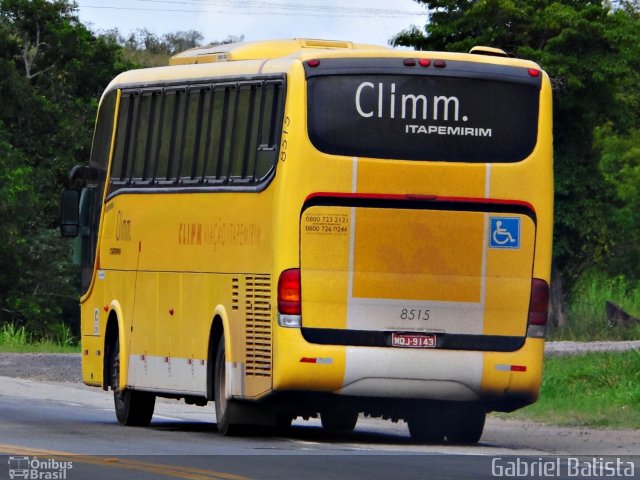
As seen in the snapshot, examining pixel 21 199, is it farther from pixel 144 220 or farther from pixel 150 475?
pixel 150 475

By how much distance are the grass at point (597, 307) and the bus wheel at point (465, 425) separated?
2281cm

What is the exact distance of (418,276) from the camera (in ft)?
53.7

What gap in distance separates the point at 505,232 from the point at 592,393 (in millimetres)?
7955

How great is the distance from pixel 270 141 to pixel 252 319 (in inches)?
62.7

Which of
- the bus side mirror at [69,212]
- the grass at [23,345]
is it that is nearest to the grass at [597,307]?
the grass at [23,345]

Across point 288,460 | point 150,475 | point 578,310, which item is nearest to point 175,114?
point 288,460

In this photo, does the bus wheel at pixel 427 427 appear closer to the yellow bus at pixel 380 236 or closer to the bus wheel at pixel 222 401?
the yellow bus at pixel 380 236

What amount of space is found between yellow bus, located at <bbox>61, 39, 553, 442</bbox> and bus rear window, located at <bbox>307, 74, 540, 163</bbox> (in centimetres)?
1

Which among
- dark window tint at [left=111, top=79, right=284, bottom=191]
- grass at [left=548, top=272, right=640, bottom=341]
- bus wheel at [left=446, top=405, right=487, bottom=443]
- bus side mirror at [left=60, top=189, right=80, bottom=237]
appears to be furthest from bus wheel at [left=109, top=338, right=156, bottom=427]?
grass at [left=548, top=272, right=640, bottom=341]

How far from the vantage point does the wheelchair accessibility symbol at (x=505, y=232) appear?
16.5m

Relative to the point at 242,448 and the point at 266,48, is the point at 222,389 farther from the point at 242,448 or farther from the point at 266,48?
the point at 266,48
